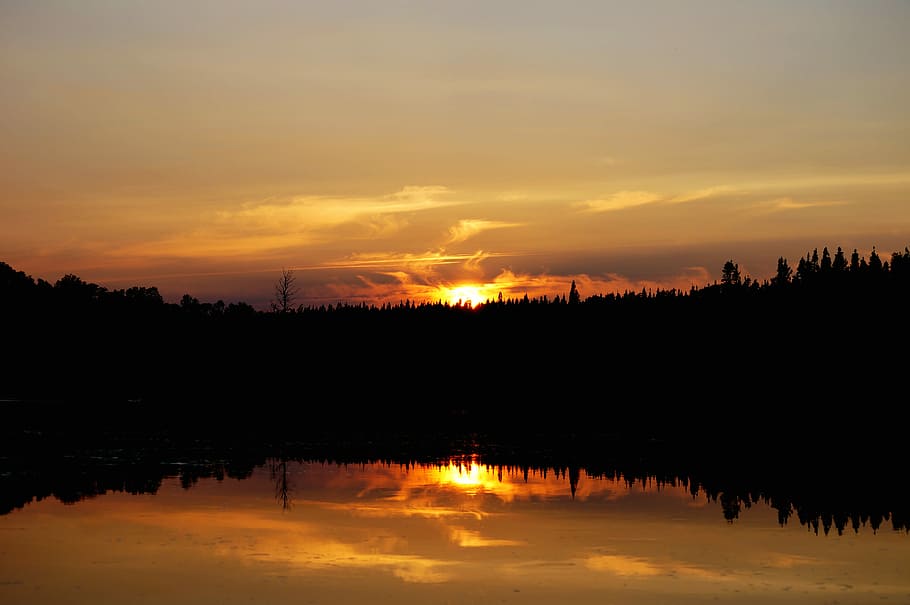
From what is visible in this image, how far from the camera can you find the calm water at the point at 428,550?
22.4 meters

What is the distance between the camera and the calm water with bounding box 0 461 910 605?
22438 millimetres

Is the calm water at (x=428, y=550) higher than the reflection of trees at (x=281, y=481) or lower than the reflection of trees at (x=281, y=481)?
lower

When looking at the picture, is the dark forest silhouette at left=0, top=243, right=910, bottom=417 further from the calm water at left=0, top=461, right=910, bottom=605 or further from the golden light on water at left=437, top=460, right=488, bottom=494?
the calm water at left=0, top=461, right=910, bottom=605

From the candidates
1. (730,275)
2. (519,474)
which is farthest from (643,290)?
(519,474)

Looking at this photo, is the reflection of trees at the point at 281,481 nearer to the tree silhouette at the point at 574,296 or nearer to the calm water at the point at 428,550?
the calm water at the point at 428,550

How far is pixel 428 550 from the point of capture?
2717 cm

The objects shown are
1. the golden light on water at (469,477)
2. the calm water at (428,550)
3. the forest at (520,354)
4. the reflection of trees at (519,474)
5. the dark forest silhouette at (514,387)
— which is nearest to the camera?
the calm water at (428,550)

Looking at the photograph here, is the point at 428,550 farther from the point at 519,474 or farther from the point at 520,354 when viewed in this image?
the point at 520,354

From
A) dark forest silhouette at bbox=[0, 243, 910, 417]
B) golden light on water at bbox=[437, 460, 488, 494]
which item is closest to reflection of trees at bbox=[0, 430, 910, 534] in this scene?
golden light on water at bbox=[437, 460, 488, 494]

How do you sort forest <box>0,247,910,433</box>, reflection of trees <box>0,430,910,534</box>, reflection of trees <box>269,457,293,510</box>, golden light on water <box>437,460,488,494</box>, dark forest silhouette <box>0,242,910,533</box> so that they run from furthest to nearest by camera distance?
forest <box>0,247,910,433</box>
dark forest silhouette <box>0,242,910,533</box>
golden light on water <box>437,460,488,494</box>
reflection of trees <box>269,457,293,510</box>
reflection of trees <box>0,430,910,534</box>

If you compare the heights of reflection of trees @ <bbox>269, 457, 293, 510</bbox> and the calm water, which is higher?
reflection of trees @ <bbox>269, 457, 293, 510</bbox>

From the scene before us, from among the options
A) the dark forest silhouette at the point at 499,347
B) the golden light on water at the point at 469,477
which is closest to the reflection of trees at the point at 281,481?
the golden light on water at the point at 469,477

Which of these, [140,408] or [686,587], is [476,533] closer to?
[686,587]

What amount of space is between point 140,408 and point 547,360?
7170 cm
